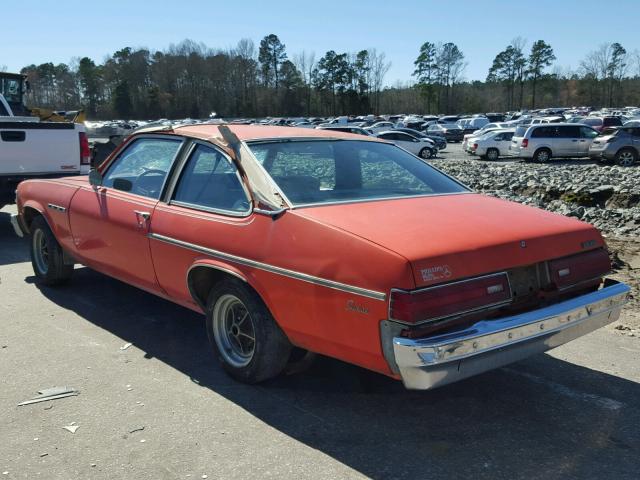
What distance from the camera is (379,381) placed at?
4.05m

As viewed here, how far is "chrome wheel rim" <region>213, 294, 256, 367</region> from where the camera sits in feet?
13.0

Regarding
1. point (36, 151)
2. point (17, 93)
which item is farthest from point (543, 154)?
point (36, 151)

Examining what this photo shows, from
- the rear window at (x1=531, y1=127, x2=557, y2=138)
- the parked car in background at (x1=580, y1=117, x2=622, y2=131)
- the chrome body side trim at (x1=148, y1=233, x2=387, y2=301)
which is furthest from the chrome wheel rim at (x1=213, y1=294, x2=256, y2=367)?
the parked car in background at (x1=580, y1=117, x2=622, y2=131)

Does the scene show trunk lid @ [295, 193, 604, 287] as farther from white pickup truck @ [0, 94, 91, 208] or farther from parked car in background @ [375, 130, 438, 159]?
parked car in background @ [375, 130, 438, 159]

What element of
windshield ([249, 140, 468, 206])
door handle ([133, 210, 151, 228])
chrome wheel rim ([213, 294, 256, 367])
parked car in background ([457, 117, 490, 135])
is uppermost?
parked car in background ([457, 117, 490, 135])

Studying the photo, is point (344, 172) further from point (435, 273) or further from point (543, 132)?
point (543, 132)

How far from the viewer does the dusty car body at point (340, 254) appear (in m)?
2.99

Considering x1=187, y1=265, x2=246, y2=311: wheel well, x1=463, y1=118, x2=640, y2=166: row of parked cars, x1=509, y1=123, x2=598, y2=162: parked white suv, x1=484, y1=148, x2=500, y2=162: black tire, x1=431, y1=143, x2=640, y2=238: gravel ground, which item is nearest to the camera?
x1=187, y1=265, x2=246, y2=311: wheel well

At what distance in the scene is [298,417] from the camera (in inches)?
141

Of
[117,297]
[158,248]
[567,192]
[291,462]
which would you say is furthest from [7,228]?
[567,192]

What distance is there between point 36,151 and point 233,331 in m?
6.59

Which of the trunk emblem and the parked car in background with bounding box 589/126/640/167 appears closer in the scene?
the trunk emblem

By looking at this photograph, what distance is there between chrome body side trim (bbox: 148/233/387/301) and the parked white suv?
24391mm

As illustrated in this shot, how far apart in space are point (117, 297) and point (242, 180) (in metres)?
2.73
